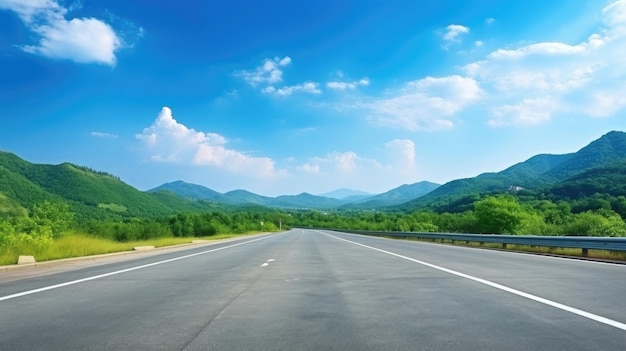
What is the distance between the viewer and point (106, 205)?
191500 millimetres

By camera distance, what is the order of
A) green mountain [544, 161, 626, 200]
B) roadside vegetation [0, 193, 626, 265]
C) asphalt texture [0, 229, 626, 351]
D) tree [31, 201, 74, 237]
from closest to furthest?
asphalt texture [0, 229, 626, 351] < roadside vegetation [0, 193, 626, 265] < tree [31, 201, 74, 237] < green mountain [544, 161, 626, 200]

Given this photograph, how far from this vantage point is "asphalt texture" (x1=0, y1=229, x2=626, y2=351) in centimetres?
571

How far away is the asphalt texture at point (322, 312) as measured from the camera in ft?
18.7

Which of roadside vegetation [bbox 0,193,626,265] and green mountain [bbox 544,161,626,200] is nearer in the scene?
roadside vegetation [bbox 0,193,626,265]

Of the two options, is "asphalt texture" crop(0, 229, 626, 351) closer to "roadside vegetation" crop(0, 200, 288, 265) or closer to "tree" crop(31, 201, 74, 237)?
"roadside vegetation" crop(0, 200, 288, 265)

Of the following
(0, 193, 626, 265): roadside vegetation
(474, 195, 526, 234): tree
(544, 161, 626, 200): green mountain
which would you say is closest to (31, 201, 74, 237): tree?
(0, 193, 626, 265): roadside vegetation

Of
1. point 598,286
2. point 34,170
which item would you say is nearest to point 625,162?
point 598,286

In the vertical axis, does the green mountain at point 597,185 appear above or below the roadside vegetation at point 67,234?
above

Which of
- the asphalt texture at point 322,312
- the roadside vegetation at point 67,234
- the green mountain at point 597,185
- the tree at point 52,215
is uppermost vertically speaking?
the green mountain at point 597,185

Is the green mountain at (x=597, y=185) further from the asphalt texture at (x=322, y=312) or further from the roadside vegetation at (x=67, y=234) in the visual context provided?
the asphalt texture at (x=322, y=312)

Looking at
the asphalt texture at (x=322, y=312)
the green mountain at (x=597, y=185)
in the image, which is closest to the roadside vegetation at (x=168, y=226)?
the green mountain at (x=597, y=185)

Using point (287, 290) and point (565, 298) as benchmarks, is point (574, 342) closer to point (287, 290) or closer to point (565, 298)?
point (565, 298)

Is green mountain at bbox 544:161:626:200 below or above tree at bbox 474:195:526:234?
above

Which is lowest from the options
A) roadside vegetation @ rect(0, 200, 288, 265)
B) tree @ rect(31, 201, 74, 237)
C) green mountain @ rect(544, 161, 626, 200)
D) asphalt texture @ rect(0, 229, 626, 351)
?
asphalt texture @ rect(0, 229, 626, 351)
